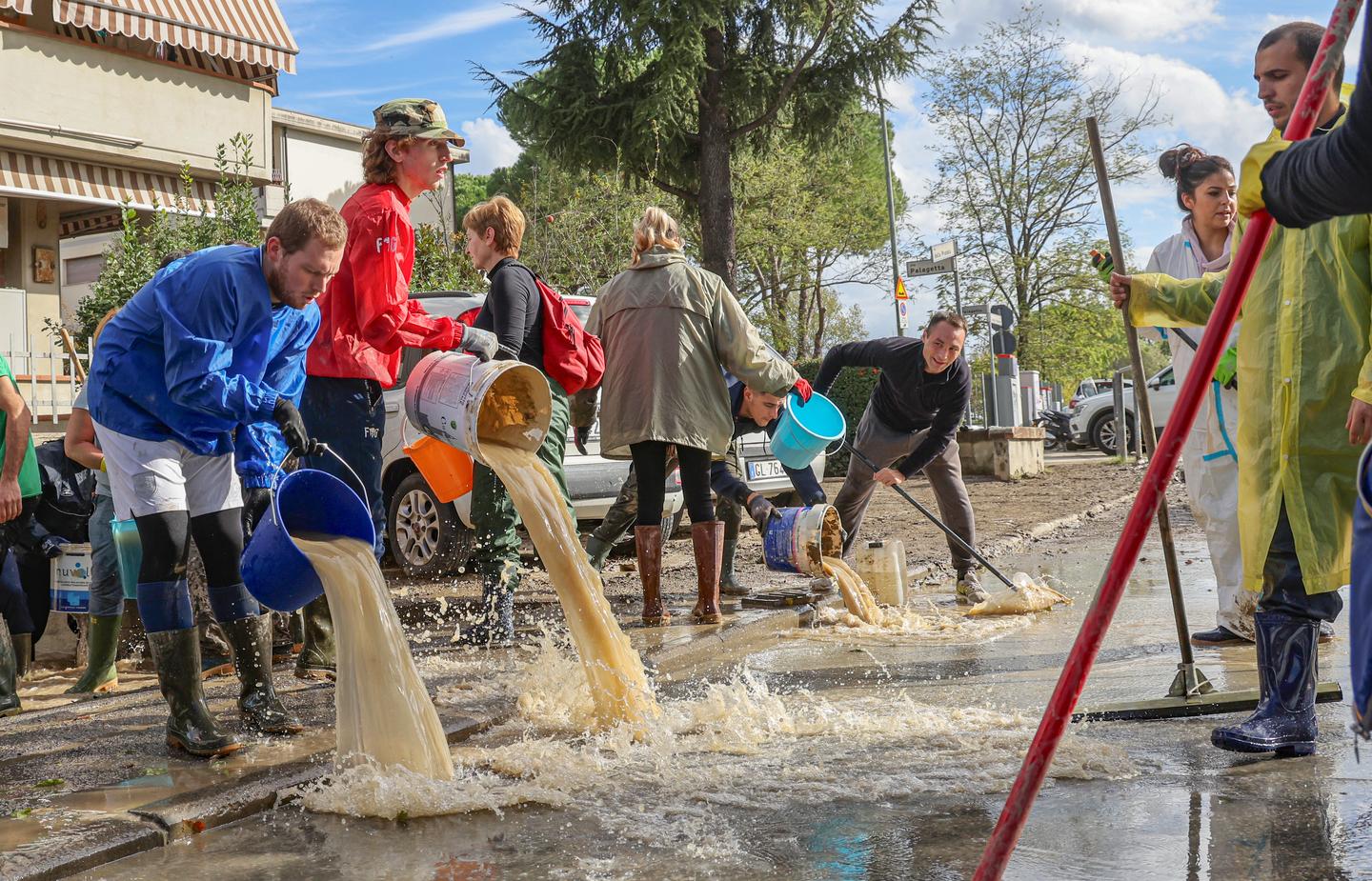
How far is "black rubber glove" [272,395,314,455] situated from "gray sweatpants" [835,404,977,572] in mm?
4254

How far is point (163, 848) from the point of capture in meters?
3.42

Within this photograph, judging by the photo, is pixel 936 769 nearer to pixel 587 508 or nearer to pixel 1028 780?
pixel 1028 780

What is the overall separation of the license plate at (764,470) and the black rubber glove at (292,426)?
5778mm

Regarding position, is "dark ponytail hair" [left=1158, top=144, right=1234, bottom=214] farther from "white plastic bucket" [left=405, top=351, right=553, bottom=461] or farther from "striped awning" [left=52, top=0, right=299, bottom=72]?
"striped awning" [left=52, top=0, right=299, bottom=72]

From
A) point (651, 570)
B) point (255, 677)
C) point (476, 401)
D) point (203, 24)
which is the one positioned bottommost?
point (255, 677)

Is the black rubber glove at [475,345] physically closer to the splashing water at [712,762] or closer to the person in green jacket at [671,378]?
the splashing water at [712,762]

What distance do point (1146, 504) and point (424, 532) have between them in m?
7.13

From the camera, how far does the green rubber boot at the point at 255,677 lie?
4.50 m

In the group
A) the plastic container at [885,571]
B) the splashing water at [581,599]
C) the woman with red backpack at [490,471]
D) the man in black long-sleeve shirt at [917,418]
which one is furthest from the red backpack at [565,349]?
the plastic container at [885,571]

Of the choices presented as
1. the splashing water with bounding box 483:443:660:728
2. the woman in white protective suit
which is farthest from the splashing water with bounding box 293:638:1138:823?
the woman in white protective suit

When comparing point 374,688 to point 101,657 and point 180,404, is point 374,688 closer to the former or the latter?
point 180,404

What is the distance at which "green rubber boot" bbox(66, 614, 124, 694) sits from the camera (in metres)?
5.81

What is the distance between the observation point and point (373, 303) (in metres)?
5.05

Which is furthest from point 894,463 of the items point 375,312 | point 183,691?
point 183,691
